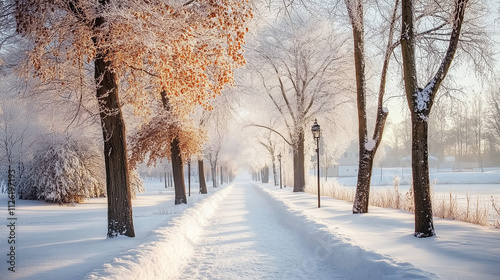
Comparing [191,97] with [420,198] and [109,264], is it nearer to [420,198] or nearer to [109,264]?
[109,264]

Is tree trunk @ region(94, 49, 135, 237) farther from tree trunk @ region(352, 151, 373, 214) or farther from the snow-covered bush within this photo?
the snow-covered bush

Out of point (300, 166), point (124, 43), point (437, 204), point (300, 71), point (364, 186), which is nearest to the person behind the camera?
point (124, 43)

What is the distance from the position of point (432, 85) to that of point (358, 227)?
12.4 ft

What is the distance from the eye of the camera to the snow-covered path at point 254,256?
4648 millimetres

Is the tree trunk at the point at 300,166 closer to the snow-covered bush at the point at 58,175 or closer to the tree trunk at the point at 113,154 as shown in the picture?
the snow-covered bush at the point at 58,175

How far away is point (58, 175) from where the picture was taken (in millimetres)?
14383

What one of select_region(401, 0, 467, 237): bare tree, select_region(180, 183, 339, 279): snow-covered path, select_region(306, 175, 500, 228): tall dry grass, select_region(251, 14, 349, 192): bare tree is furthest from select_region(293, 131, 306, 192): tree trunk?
select_region(401, 0, 467, 237): bare tree

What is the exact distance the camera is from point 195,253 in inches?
239

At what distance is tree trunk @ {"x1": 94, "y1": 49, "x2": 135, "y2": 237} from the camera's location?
243 inches

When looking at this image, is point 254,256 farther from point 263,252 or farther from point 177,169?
point 177,169

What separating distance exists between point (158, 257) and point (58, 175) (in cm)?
1286

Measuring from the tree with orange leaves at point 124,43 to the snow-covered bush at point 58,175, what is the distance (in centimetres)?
1070

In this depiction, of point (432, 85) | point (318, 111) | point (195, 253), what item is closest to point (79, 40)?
point (195, 253)

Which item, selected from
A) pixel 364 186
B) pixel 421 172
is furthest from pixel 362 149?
pixel 421 172
